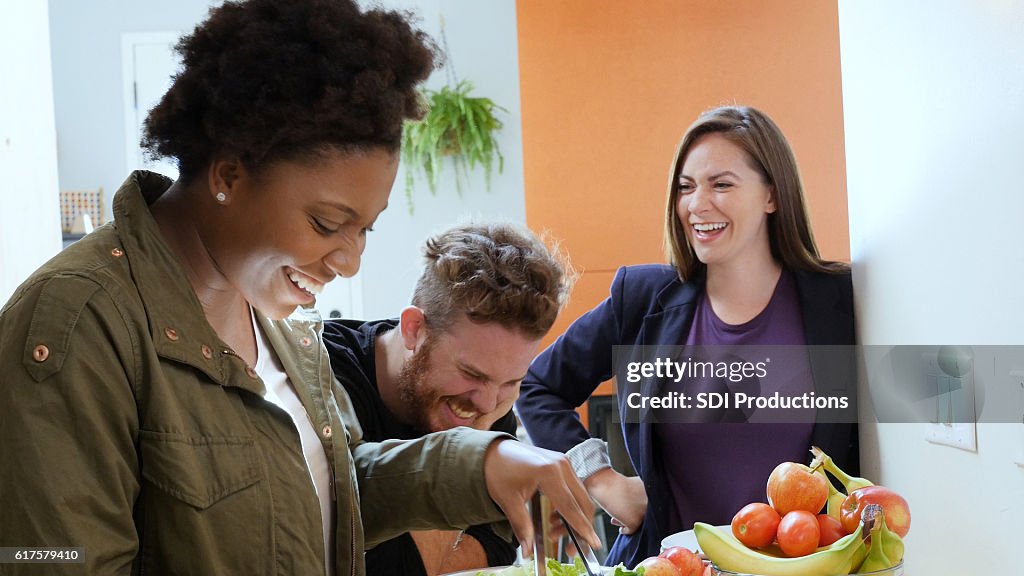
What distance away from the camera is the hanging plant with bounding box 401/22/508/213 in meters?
5.01

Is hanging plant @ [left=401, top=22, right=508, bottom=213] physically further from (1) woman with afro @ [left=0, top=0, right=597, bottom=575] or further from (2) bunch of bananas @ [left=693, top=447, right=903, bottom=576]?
(1) woman with afro @ [left=0, top=0, right=597, bottom=575]

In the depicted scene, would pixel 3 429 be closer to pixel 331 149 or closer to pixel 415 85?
pixel 331 149

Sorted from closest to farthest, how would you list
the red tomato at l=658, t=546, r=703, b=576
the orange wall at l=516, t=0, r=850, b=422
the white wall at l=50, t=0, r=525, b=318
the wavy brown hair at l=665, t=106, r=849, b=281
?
the red tomato at l=658, t=546, r=703, b=576, the wavy brown hair at l=665, t=106, r=849, b=281, the orange wall at l=516, t=0, r=850, b=422, the white wall at l=50, t=0, r=525, b=318

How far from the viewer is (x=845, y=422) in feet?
5.96

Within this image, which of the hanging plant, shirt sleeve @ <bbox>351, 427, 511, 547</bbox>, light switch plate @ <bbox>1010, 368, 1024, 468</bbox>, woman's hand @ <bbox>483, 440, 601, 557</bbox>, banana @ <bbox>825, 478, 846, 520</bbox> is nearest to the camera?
woman's hand @ <bbox>483, 440, 601, 557</bbox>

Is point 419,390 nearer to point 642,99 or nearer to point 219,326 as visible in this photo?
point 219,326

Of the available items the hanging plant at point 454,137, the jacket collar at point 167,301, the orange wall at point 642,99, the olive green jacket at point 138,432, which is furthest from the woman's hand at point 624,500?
the hanging plant at point 454,137

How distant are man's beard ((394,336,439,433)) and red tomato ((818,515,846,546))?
0.58 m

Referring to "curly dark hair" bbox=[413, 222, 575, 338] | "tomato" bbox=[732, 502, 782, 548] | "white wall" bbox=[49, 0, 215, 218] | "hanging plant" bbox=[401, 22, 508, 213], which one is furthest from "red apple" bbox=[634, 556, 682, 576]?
"white wall" bbox=[49, 0, 215, 218]

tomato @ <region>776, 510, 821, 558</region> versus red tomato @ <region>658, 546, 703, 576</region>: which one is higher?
tomato @ <region>776, 510, 821, 558</region>

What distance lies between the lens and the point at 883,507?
131 centimetres

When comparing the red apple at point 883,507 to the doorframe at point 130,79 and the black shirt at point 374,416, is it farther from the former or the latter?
the doorframe at point 130,79

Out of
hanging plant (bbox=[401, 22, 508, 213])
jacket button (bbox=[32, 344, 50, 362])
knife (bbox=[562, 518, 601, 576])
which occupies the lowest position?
knife (bbox=[562, 518, 601, 576])

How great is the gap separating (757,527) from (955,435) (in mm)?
331
